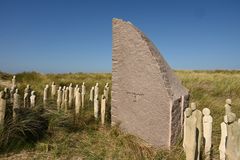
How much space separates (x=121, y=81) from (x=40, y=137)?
6.91ft

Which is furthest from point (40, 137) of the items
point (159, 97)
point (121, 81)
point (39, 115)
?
point (159, 97)

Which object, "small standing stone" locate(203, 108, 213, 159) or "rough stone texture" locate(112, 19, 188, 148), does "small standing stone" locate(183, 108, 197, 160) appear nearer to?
"small standing stone" locate(203, 108, 213, 159)

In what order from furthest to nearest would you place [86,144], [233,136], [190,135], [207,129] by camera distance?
[86,144] < [207,129] < [190,135] < [233,136]

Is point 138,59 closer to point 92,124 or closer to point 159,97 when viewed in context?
point 159,97

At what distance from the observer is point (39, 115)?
6.53 meters

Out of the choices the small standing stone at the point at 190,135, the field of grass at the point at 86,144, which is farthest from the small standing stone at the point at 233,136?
the field of grass at the point at 86,144

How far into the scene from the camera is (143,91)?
626 centimetres

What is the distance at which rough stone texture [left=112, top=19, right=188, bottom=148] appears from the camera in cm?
588

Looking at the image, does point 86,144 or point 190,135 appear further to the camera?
point 86,144

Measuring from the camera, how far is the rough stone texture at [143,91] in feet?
19.3

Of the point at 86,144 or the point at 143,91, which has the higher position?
the point at 143,91

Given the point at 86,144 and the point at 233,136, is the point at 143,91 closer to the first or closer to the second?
the point at 86,144

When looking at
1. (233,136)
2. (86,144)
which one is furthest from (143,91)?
(233,136)

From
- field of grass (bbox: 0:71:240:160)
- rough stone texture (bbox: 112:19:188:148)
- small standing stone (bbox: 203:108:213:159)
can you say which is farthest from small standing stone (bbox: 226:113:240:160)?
Result: rough stone texture (bbox: 112:19:188:148)
